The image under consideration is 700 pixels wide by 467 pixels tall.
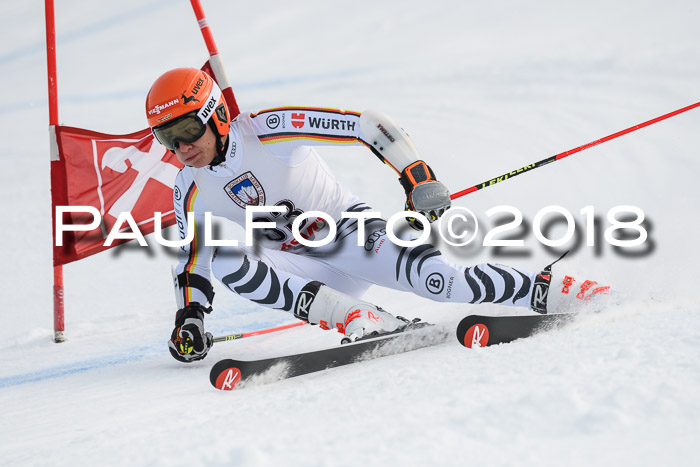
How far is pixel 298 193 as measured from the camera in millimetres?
3021

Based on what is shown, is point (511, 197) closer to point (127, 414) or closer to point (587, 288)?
point (587, 288)

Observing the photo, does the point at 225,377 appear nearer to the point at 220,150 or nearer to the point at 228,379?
the point at 228,379

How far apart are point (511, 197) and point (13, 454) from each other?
16.5 feet

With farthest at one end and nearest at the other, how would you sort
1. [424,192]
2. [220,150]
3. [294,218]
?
1. [294,218]
2. [220,150]
3. [424,192]

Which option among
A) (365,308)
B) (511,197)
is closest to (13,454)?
(365,308)

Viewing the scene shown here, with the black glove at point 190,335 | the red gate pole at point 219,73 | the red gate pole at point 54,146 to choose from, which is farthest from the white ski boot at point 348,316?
the red gate pole at point 54,146

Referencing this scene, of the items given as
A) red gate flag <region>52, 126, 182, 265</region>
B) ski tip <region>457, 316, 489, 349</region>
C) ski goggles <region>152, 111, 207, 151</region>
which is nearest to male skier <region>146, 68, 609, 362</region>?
ski goggles <region>152, 111, 207, 151</region>

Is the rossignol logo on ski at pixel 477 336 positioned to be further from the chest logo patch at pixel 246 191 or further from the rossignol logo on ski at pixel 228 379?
the chest logo patch at pixel 246 191

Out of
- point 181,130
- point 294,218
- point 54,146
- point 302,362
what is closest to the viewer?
point 302,362

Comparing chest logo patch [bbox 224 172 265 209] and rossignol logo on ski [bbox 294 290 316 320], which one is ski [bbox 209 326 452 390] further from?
chest logo patch [bbox 224 172 265 209]

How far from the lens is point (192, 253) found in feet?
9.95

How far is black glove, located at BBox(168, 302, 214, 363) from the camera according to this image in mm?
2883

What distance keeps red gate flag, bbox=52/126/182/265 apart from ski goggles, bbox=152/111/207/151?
1.60 meters

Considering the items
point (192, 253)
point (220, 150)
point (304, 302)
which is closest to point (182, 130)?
point (220, 150)
